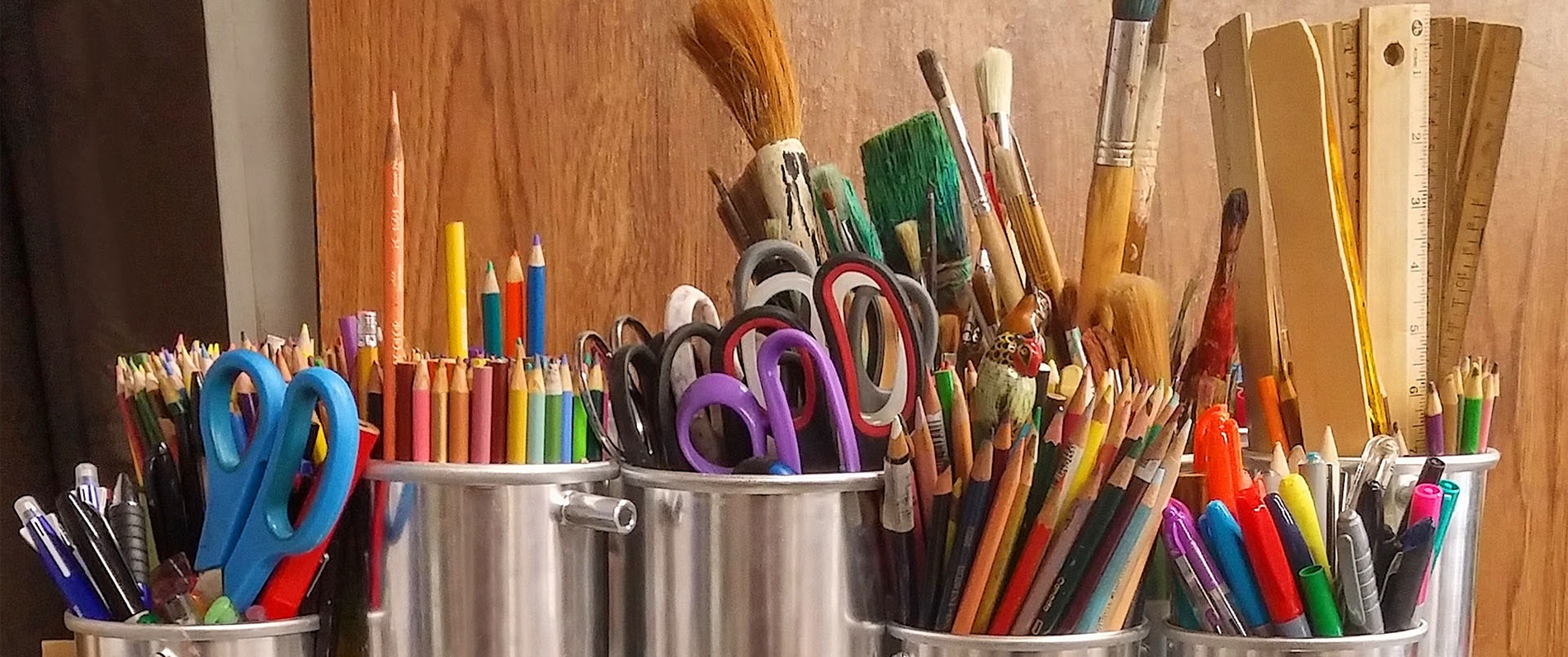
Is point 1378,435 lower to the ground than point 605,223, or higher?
lower

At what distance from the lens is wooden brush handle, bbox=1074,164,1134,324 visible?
1.69 ft

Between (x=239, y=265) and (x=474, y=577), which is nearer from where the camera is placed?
(x=474, y=577)

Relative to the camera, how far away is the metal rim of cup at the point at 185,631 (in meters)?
0.43

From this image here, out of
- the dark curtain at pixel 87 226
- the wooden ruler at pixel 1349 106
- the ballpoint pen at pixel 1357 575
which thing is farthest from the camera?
the dark curtain at pixel 87 226

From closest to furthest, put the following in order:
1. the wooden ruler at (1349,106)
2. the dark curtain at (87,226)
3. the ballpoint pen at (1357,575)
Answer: the ballpoint pen at (1357,575), the wooden ruler at (1349,106), the dark curtain at (87,226)

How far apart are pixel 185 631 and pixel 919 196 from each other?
0.33 metres

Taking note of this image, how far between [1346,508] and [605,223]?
38 centimetres

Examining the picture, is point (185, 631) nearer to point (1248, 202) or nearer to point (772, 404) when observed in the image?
point (772, 404)

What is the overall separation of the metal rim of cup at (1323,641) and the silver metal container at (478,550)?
22 centimetres

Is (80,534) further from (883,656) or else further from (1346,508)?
(1346,508)

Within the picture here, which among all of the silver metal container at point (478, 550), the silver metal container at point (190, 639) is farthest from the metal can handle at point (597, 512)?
the silver metal container at point (190, 639)

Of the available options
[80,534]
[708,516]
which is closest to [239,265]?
[80,534]

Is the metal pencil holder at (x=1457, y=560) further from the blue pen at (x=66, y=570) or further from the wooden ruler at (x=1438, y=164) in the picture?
the blue pen at (x=66, y=570)

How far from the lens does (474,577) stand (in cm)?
43
